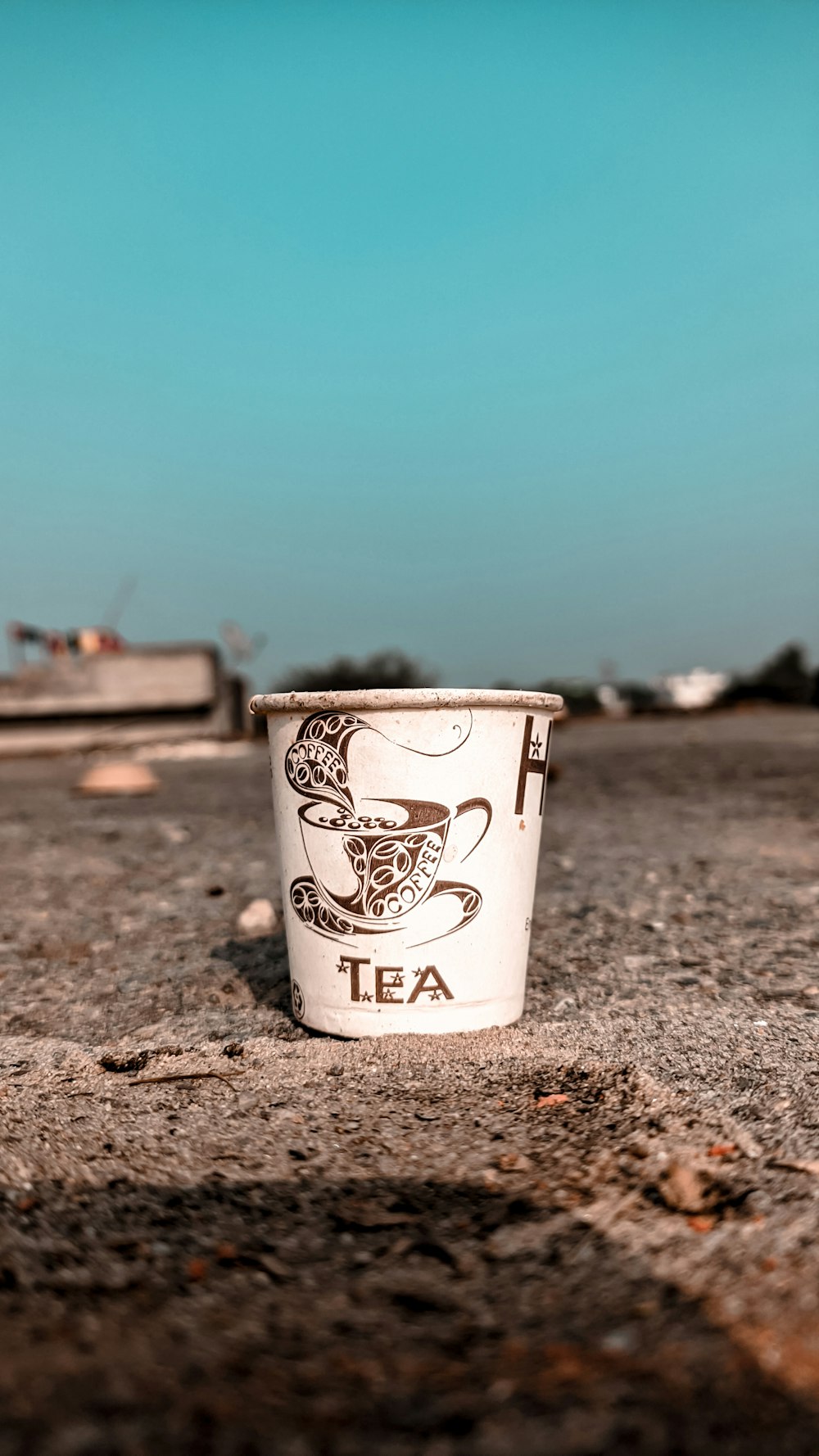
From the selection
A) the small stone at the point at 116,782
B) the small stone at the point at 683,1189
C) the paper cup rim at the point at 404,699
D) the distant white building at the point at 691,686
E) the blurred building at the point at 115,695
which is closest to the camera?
the small stone at the point at 683,1189

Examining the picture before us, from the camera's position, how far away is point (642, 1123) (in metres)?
1.59

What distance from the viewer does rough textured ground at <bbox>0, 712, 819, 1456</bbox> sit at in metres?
0.95

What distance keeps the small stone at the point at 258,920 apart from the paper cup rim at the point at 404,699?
1.15 metres

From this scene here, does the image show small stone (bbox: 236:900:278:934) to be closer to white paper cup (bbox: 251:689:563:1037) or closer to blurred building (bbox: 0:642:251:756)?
white paper cup (bbox: 251:689:563:1037)

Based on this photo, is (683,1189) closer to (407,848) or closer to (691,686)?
(407,848)

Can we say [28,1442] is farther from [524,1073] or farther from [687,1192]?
[524,1073]

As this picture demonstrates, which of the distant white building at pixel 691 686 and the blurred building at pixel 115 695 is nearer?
the blurred building at pixel 115 695

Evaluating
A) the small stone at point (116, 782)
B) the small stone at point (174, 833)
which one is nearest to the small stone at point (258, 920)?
the small stone at point (174, 833)

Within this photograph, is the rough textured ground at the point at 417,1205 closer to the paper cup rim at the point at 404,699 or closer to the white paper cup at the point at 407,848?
the white paper cup at the point at 407,848

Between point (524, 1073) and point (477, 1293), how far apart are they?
0.69 meters

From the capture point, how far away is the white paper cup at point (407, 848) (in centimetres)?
190

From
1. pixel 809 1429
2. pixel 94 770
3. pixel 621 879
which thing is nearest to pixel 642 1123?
pixel 809 1429

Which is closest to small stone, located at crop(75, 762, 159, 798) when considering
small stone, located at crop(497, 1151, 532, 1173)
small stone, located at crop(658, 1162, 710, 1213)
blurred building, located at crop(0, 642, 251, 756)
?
small stone, located at crop(497, 1151, 532, 1173)

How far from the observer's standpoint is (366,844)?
1918 millimetres
